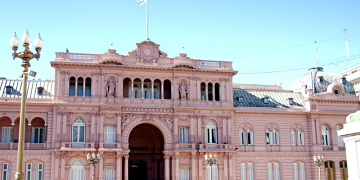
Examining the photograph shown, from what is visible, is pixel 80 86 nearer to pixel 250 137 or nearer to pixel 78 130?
pixel 78 130

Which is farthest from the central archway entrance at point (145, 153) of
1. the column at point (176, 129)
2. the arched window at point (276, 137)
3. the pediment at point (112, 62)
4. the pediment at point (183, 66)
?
the arched window at point (276, 137)

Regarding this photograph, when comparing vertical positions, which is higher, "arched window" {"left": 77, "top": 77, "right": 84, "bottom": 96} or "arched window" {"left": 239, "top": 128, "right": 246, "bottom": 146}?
"arched window" {"left": 77, "top": 77, "right": 84, "bottom": 96}

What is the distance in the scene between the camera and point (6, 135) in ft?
162

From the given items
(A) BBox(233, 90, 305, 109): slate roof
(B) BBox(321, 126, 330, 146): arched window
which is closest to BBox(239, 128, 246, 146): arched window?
(A) BBox(233, 90, 305, 109): slate roof

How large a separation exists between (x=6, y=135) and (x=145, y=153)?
60.5 feet

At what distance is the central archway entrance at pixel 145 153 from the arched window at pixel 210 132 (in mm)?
6592

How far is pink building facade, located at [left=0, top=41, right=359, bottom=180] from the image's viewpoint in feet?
160

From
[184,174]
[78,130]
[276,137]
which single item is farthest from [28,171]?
[276,137]

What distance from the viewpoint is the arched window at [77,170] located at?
48000mm

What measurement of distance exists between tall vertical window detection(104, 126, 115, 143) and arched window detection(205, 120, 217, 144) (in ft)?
39.5

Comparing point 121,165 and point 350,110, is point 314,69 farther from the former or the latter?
point 121,165

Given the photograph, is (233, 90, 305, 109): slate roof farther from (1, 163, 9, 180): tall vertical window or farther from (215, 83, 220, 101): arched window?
(1, 163, 9, 180): tall vertical window

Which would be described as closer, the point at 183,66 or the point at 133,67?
the point at 133,67

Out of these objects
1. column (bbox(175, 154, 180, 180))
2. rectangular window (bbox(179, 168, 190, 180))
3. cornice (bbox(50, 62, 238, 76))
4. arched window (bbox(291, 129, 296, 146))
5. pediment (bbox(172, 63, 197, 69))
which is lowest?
rectangular window (bbox(179, 168, 190, 180))
